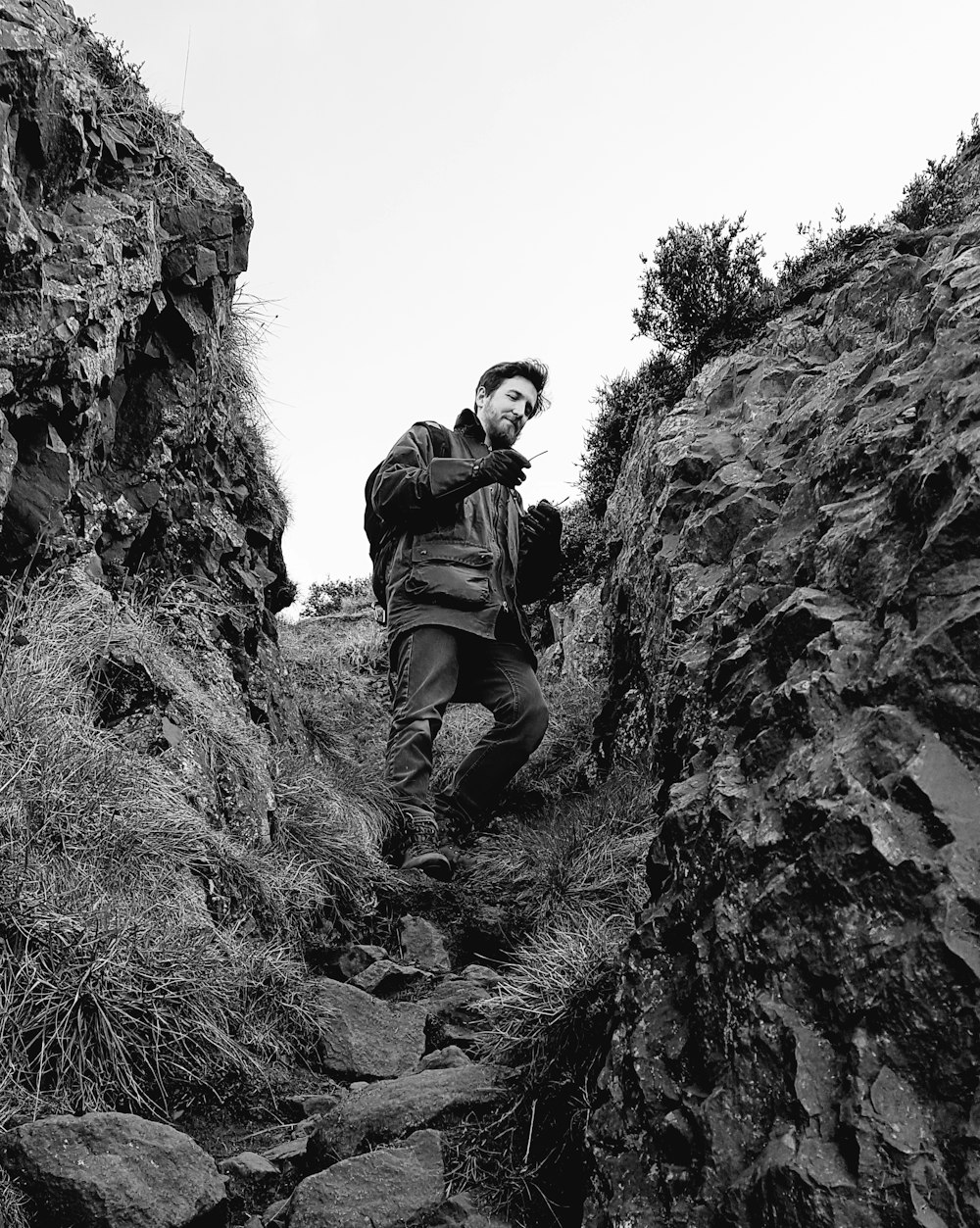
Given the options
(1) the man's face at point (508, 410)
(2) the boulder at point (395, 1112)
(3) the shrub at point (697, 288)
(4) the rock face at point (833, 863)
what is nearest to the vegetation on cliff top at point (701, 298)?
(3) the shrub at point (697, 288)

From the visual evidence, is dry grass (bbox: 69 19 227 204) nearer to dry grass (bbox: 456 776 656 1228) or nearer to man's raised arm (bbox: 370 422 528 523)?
man's raised arm (bbox: 370 422 528 523)

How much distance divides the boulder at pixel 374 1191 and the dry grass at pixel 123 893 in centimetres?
75

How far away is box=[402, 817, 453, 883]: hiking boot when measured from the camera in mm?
5316

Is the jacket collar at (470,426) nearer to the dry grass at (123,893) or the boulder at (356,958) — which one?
the dry grass at (123,893)

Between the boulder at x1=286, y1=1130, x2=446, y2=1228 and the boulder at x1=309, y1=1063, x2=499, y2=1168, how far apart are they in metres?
0.14

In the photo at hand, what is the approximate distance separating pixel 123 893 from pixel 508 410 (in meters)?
4.15

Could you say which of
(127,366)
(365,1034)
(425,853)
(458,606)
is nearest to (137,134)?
(127,366)

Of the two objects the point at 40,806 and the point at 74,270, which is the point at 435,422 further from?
the point at 40,806

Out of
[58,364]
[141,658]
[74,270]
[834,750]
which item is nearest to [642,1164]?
[834,750]

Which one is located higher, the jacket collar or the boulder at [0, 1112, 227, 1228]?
the jacket collar

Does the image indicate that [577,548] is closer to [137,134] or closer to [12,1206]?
[137,134]

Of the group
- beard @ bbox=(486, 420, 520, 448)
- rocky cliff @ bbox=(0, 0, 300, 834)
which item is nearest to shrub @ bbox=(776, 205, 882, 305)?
beard @ bbox=(486, 420, 520, 448)

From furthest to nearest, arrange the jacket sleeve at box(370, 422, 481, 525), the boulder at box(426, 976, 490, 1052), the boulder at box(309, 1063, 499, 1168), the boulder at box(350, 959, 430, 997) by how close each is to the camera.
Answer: the jacket sleeve at box(370, 422, 481, 525), the boulder at box(350, 959, 430, 997), the boulder at box(426, 976, 490, 1052), the boulder at box(309, 1063, 499, 1168)

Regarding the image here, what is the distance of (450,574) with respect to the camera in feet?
19.9
